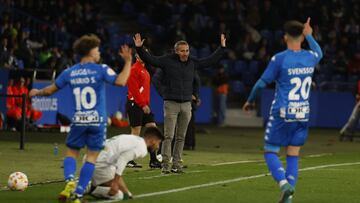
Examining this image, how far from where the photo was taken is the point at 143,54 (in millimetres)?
16641

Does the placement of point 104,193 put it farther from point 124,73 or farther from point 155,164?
point 155,164

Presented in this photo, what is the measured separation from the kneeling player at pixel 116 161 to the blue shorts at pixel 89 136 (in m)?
0.47

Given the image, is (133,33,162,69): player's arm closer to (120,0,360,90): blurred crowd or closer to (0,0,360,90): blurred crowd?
(0,0,360,90): blurred crowd

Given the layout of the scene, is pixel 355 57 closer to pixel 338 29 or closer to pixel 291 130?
pixel 338 29

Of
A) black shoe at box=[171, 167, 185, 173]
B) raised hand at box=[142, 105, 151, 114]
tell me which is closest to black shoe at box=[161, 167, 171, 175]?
black shoe at box=[171, 167, 185, 173]

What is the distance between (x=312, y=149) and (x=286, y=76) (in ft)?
39.9

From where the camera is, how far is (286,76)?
493 inches

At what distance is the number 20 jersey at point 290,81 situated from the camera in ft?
40.9

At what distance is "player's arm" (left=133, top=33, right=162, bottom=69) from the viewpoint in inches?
645

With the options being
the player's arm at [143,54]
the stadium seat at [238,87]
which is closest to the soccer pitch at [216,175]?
the player's arm at [143,54]

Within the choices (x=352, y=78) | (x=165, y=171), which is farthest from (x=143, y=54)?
(x=352, y=78)

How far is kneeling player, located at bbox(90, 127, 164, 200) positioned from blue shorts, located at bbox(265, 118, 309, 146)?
1.47 metres

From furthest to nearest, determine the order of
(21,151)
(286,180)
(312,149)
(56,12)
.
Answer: (56,12)
(312,149)
(21,151)
(286,180)

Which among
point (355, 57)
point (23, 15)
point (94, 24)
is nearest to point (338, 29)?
point (355, 57)
